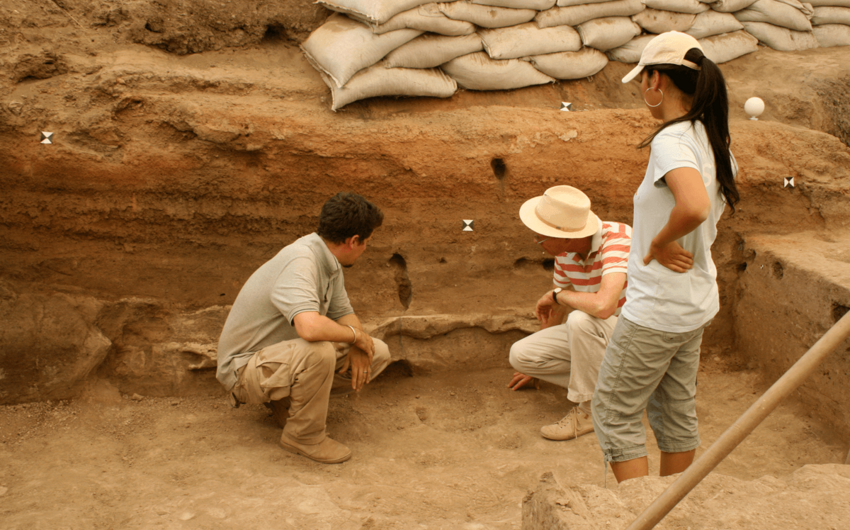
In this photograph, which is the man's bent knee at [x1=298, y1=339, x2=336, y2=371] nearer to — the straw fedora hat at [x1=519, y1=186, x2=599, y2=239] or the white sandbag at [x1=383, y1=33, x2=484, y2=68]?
the straw fedora hat at [x1=519, y1=186, x2=599, y2=239]

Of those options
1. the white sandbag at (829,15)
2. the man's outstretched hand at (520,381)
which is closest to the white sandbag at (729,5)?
the white sandbag at (829,15)

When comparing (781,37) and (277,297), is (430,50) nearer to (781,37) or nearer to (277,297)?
(277,297)

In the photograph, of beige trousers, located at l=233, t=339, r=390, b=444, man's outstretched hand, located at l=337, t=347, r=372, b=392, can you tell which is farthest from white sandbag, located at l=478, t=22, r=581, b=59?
beige trousers, located at l=233, t=339, r=390, b=444

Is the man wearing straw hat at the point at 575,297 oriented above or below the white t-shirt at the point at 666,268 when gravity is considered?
below

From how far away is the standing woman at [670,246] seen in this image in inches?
69.1

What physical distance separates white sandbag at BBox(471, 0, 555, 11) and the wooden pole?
106 inches

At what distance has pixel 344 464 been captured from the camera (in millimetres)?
2703

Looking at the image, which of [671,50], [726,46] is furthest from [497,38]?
[671,50]

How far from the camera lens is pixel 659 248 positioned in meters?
1.84

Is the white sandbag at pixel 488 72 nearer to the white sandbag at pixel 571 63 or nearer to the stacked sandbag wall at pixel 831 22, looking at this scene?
the white sandbag at pixel 571 63

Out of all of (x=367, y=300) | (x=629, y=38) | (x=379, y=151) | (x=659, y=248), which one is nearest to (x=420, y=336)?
(x=367, y=300)

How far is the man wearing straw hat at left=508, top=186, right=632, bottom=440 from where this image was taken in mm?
2570

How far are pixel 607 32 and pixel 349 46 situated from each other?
159 centimetres

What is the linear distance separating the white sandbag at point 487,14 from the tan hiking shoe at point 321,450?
2.21 m
